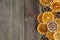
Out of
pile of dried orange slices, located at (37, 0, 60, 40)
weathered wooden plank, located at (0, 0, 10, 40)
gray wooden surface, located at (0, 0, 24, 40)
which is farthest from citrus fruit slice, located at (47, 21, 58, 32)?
weathered wooden plank, located at (0, 0, 10, 40)

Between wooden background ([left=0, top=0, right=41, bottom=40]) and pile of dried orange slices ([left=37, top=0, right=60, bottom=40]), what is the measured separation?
68 mm

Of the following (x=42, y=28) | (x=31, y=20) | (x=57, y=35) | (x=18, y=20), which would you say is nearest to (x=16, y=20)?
(x=18, y=20)

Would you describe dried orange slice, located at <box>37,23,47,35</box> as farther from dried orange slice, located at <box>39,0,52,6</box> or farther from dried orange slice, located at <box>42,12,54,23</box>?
dried orange slice, located at <box>39,0,52,6</box>

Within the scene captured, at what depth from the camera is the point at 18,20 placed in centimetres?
155

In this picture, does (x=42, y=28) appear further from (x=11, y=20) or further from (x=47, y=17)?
(x=11, y=20)

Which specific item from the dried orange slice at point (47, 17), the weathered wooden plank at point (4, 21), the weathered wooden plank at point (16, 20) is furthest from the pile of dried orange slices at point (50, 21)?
the weathered wooden plank at point (4, 21)

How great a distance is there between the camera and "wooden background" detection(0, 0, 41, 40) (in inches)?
60.5

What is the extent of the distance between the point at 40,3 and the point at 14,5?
0.26m

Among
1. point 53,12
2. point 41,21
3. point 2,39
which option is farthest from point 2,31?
point 53,12

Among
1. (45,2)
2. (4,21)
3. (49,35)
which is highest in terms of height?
(45,2)

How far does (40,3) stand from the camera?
1.54 m

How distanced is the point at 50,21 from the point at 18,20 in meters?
0.32

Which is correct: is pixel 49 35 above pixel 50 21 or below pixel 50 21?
below

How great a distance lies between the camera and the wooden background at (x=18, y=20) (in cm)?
154
